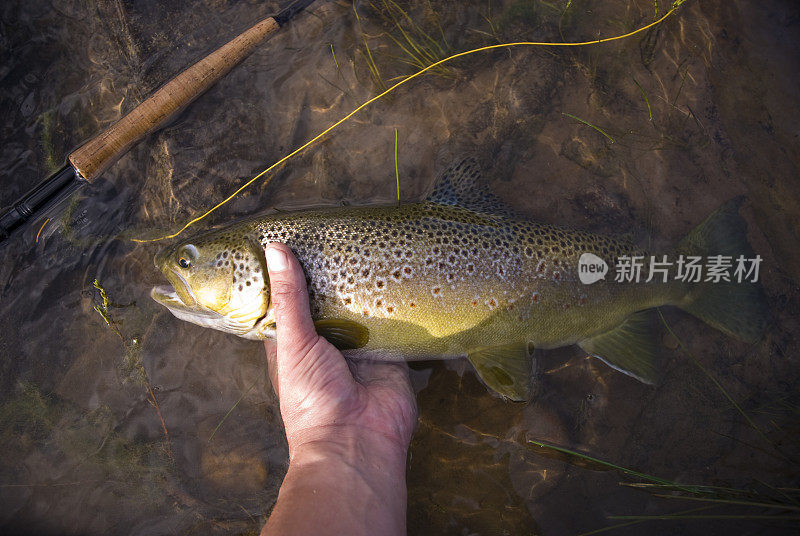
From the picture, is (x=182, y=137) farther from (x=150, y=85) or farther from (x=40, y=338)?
(x=40, y=338)

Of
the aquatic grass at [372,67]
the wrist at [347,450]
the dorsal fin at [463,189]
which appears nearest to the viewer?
the wrist at [347,450]

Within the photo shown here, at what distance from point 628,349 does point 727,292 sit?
2.72ft

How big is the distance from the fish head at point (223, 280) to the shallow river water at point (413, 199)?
2.14 feet

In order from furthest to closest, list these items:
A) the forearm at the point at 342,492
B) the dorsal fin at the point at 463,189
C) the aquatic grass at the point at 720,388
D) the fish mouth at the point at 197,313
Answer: the aquatic grass at the point at 720,388 → the dorsal fin at the point at 463,189 → the fish mouth at the point at 197,313 → the forearm at the point at 342,492

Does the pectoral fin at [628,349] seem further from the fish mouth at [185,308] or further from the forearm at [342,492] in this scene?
the fish mouth at [185,308]

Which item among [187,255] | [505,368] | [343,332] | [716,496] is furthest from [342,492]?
[716,496]

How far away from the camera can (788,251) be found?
3.52 metres

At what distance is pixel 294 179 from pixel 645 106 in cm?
301

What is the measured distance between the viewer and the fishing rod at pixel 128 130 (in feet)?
8.85

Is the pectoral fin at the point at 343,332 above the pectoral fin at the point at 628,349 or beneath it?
above

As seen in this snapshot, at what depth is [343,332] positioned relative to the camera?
269 cm

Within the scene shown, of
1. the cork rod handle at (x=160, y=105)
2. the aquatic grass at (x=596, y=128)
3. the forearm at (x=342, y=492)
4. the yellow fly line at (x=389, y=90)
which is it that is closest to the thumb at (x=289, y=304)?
the forearm at (x=342, y=492)

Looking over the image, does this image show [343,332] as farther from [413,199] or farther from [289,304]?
[413,199]

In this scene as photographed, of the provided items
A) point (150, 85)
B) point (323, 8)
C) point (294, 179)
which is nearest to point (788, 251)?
point (294, 179)
